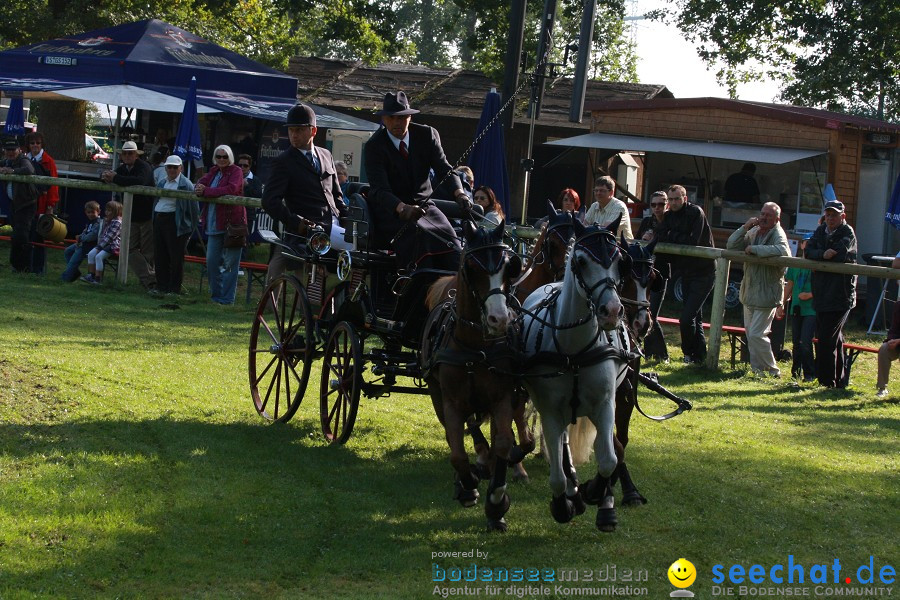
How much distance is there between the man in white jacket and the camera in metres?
13.0

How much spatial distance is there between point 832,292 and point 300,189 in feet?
21.2

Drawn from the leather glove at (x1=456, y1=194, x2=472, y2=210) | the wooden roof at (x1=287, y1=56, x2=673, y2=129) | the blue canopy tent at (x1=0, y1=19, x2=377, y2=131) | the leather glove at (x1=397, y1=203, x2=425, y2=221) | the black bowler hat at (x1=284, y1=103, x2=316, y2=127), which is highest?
the wooden roof at (x1=287, y1=56, x2=673, y2=129)

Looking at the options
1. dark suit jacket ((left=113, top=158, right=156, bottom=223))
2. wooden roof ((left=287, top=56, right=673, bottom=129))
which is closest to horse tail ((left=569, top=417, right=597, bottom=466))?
dark suit jacket ((left=113, top=158, right=156, bottom=223))

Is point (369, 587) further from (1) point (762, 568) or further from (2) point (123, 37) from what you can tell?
(2) point (123, 37)

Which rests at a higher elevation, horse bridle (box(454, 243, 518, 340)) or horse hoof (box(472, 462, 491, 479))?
horse bridle (box(454, 243, 518, 340))

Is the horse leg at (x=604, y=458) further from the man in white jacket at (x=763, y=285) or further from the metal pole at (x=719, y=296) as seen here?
the man in white jacket at (x=763, y=285)

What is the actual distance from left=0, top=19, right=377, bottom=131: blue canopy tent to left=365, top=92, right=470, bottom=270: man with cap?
12.2 meters

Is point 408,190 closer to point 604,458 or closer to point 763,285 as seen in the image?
point 604,458

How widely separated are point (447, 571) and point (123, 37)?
18.2 metres

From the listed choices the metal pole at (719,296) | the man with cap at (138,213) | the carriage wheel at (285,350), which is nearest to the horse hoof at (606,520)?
the carriage wheel at (285,350)

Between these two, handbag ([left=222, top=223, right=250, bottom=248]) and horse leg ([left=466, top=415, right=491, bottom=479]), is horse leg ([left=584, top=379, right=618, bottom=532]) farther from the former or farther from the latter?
handbag ([left=222, top=223, right=250, bottom=248])

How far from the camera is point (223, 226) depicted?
16156 mm

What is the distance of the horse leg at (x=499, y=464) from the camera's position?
22.2ft

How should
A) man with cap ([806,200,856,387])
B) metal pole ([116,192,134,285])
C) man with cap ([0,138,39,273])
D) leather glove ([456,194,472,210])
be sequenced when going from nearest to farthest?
leather glove ([456,194,472,210]) < man with cap ([806,200,856,387]) < metal pole ([116,192,134,285]) < man with cap ([0,138,39,273])
